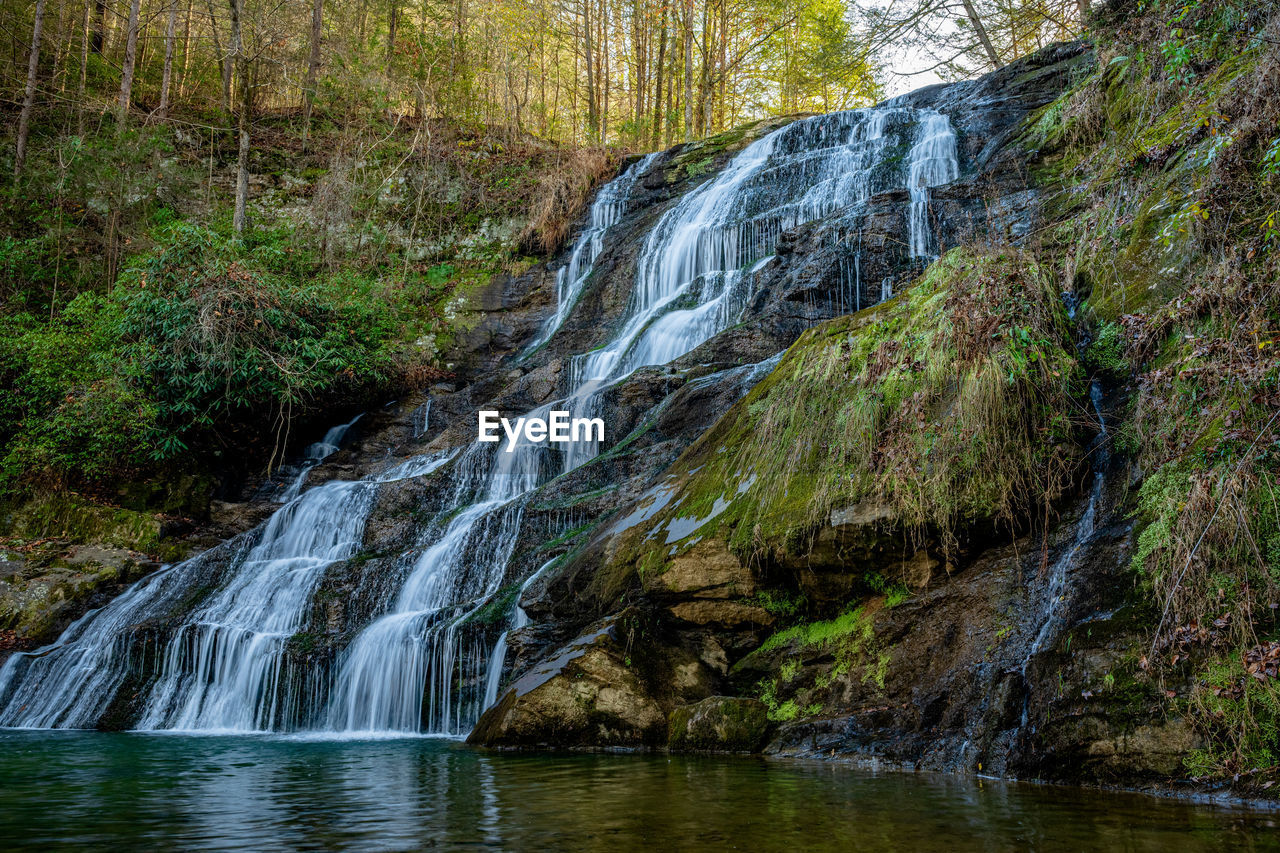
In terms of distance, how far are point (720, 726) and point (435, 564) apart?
480 cm

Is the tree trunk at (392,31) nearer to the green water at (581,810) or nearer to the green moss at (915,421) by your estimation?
the green moss at (915,421)

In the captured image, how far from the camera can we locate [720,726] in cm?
535

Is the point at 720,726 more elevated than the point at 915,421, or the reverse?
the point at 915,421

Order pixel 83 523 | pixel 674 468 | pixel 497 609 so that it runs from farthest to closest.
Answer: pixel 83 523
pixel 497 609
pixel 674 468

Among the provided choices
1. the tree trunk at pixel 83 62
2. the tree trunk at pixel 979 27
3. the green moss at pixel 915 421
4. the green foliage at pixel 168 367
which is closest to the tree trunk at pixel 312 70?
the tree trunk at pixel 83 62

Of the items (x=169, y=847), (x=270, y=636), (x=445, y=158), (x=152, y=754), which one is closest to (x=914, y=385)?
(x=169, y=847)

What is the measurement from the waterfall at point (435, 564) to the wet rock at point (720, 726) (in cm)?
243

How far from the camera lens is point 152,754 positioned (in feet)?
19.9

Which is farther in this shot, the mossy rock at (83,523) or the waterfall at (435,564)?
the mossy rock at (83,523)

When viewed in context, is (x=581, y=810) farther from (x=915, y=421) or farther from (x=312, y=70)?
(x=312, y=70)

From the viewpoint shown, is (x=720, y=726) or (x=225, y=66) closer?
(x=720, y=726)

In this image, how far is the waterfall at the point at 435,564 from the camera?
310 inches

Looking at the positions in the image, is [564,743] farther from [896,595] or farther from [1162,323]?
[1162,323]

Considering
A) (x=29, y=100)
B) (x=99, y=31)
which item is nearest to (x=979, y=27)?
(x=29, y=100)
